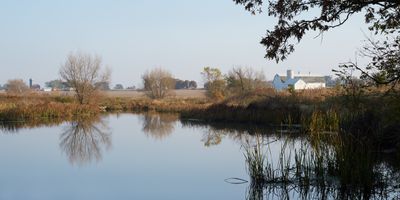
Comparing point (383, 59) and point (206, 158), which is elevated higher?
point (383, 59)

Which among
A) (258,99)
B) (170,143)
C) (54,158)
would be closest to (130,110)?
(258,99)

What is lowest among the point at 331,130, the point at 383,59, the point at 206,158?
the point at 206,158

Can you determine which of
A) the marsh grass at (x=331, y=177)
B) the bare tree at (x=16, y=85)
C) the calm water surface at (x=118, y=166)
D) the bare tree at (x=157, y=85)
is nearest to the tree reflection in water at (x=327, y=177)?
the marsh grass at (x=331, y=177)

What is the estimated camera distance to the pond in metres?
7.98

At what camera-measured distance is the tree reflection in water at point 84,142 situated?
13199 millimetres

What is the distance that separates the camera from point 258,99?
2502 centimetres

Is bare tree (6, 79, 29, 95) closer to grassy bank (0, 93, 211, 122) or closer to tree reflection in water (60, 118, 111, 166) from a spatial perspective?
grassy bank (0, 93, 211, 122)

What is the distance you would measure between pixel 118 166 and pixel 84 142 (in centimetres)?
606

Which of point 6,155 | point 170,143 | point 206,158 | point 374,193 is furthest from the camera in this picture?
point 170,143

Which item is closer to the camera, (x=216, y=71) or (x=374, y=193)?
(x=374, y=193)

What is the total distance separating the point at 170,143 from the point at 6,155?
5.14 m

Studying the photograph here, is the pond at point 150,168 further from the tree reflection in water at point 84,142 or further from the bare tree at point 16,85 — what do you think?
the bare tree at point 16,85

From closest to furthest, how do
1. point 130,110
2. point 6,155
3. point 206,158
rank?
point 206,158 → point 6,155 → point 130,110

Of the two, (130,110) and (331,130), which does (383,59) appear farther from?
(130,110)
